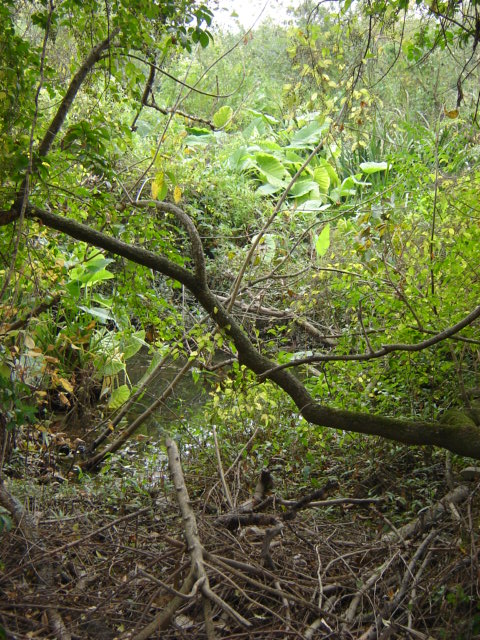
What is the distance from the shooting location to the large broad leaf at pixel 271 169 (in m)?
11.4

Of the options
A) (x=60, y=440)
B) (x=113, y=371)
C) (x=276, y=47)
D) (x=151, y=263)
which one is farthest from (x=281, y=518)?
(x=276, y=47)

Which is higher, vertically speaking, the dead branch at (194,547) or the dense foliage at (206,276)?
the dense foliage at (206,276)

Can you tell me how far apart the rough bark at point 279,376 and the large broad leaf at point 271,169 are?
7.38 m

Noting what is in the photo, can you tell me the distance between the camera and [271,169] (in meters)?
11.5

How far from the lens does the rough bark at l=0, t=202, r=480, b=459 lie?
326cm

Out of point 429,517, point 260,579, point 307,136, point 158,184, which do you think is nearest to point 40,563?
point 260,579

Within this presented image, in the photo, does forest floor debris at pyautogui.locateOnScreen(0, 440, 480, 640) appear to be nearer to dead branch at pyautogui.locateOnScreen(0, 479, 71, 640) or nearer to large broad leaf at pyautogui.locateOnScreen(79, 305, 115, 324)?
dead branch at pyautogui.locateOnScreen(0, 479, 71, 640)

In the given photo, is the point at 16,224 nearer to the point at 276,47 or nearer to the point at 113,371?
the point at 113,371

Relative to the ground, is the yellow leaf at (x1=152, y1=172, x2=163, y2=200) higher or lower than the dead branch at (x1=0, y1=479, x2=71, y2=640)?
higher

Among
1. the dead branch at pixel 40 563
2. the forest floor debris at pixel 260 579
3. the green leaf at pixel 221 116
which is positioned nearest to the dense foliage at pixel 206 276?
the dead branch at pixel 40 563

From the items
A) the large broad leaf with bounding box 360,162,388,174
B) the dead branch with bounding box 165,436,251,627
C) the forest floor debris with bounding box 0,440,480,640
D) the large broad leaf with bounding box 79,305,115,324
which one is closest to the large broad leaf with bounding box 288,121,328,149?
the large broad leaf with bounding box 360,162,388,174

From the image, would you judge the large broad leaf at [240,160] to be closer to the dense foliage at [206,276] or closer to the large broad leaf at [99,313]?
the dense foliage at [206,276]

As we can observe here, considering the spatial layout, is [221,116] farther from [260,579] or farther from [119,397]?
[260,579]

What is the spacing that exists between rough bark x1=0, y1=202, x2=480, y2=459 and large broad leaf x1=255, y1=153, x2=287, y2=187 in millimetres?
7378
